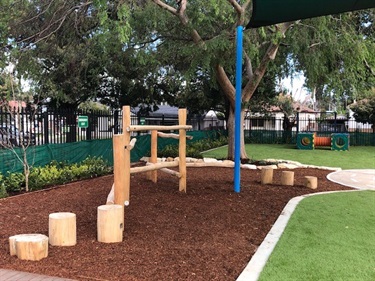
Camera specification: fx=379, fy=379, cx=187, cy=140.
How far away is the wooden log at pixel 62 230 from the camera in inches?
179

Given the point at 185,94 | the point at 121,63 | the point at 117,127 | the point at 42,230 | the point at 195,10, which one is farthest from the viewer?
the point at 185,94

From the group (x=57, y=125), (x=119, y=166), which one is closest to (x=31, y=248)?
(x=119, y=166)

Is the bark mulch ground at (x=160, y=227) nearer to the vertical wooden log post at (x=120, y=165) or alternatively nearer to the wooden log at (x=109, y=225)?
the wooden log at (x=109, y=225)

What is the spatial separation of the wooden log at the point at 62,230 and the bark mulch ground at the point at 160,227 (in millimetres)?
105

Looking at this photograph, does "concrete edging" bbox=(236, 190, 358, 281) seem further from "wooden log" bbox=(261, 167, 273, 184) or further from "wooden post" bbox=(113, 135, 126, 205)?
"wooden log" bbox=(261, 167, 273, 184)

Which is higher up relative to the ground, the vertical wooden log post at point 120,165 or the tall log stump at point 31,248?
the vertical wooden log post at point 120,165

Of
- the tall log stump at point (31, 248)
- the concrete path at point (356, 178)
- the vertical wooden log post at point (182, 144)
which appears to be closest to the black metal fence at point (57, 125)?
the vertical wooden log post at point (182, 144)

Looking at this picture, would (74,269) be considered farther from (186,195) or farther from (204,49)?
(204,49)

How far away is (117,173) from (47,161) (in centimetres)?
487

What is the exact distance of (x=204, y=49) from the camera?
10625 mm

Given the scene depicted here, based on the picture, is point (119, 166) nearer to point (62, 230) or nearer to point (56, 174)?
point (62, 230)

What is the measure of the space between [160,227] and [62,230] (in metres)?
1.45

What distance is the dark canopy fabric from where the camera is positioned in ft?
17.8

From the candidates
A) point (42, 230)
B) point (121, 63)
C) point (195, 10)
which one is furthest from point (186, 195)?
point (121, 63)
